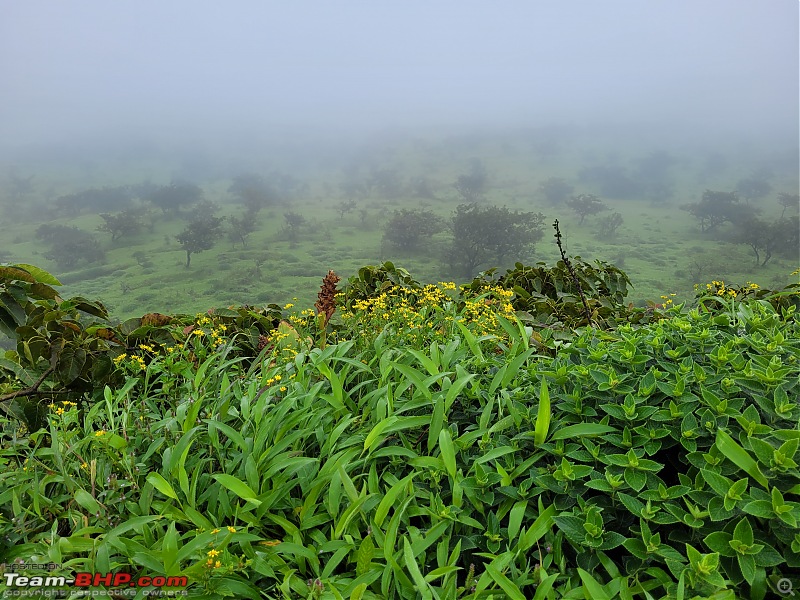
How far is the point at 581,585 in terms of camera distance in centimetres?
98

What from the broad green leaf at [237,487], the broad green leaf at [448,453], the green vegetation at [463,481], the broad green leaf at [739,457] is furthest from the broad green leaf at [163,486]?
the broad green leaf at [739,457]

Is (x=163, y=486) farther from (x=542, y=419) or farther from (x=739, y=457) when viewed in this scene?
(x=739, y=457)

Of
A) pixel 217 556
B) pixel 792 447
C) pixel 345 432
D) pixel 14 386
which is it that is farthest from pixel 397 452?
pixel 14 386

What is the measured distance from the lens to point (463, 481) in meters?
1.10

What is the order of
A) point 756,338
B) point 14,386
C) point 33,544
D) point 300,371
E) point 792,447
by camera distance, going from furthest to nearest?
point 14,386
point 300,371
point 756,338
point 33,544
point 792,447

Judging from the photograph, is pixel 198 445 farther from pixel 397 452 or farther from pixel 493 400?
pixel 493 400

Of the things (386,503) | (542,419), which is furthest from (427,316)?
(386,503)

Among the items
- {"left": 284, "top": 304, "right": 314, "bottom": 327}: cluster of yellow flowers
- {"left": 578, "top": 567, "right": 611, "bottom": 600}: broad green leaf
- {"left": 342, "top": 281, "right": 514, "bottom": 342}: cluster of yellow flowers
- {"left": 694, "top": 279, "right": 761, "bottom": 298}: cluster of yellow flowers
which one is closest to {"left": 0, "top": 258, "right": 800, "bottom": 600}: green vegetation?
{"left": 578, "top": 567, "right": 611, "bottom": 600}: broad green leaf

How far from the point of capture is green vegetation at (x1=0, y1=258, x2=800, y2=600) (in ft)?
3.12

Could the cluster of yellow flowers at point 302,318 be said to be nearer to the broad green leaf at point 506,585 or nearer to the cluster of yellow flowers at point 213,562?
the cluster of yellow flowers at point 213,562

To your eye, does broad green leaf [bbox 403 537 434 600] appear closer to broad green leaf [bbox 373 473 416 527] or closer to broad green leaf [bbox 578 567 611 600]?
broad green leaf [bbox 373 473 416 527]

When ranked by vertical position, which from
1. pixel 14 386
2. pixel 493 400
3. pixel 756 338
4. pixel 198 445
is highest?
pixel 756 338

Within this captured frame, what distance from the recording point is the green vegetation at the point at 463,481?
0.95 meters

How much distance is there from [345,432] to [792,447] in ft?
3.13
